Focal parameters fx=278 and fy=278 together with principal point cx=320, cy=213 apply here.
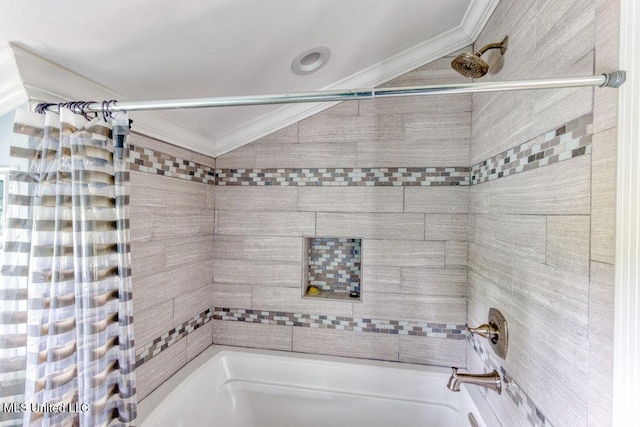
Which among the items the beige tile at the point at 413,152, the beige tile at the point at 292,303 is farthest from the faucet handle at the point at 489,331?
the beige tile at the point at 413,152

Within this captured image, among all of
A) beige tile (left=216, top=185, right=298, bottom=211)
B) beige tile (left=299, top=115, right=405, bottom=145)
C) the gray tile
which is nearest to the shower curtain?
the gray tile

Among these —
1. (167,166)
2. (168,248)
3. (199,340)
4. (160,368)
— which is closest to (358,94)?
(167,166)

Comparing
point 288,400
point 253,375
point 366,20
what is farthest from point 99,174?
point 288,400

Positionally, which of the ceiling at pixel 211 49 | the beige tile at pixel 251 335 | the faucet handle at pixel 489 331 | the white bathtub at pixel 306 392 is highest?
the ceiling at pixel 211 49

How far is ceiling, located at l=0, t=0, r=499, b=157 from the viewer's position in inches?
34.2

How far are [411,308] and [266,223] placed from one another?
108 centimetres

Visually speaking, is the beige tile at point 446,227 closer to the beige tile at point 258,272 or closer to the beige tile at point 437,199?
the beige tile at point 437,199

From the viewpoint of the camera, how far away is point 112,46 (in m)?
0.98

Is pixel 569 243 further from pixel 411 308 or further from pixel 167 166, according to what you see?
pixel 167 166

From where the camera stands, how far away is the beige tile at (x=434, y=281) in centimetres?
168

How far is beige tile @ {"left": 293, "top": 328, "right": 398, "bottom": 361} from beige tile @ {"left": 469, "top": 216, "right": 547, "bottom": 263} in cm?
85

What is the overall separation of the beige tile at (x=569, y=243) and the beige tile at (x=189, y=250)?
1.73 meters

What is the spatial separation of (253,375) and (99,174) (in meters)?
1.52

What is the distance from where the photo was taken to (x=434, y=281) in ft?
5.59
